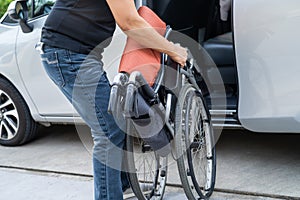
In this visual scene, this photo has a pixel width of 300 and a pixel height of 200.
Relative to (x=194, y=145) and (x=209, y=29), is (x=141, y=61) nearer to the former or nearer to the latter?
(x=194, y=145)

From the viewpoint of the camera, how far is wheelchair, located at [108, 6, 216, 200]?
2.22 metres

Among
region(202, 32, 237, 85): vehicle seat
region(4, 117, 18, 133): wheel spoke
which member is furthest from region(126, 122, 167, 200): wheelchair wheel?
region(4, 117, 18, 133): wheel spoke

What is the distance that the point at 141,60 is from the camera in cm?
238

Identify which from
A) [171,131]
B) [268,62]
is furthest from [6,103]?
[268,62]

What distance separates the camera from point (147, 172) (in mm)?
2863

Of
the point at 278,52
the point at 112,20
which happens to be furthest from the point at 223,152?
the point at 112,20

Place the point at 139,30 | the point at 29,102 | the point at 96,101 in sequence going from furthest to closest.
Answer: the point at 29,102
the point at 96,101
the point at 139,30

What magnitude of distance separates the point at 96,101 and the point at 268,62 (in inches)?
44.3

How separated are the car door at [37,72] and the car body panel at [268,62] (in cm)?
151

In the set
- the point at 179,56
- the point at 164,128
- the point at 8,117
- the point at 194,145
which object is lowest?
the point at 8,117

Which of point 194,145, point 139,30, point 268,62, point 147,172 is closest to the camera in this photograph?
point 139,30

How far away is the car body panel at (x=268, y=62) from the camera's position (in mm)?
2666

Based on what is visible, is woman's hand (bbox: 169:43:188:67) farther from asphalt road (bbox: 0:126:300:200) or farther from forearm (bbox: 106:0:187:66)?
asphalt road (bbox: 0:126:300:200)

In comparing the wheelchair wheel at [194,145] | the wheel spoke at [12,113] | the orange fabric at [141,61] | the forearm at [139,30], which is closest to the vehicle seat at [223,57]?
the wheelchair wheel at [194,145]
